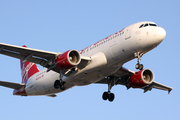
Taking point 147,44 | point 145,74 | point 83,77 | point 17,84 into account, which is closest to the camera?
point 147,44

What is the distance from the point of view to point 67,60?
31.7 meters

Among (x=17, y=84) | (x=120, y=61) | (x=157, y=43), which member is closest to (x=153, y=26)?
(x=157, y=43)

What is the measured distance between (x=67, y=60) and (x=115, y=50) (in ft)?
15.4

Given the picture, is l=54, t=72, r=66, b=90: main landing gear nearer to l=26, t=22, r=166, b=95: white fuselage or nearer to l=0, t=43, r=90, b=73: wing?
l=26, t=22, r=166, b=95: white fuselage

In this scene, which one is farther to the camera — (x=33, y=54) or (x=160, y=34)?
(x=33, y=54)

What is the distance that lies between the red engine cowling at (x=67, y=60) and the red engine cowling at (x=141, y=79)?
842 cm

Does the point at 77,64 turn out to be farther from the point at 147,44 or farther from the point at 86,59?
the point at 147,44

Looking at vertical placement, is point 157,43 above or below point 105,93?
above

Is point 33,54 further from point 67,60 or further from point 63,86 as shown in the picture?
point 63,86

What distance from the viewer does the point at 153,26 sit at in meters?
31.5

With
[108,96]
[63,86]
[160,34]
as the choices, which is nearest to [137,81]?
[108,96]

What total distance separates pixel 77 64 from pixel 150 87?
1352 centimetres

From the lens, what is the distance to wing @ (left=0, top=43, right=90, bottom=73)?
32.5 m

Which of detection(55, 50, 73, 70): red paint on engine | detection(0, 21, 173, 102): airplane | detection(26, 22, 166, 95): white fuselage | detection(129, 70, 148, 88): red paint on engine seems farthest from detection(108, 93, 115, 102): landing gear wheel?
detection(55, 50, 73, 70): red paint on engine
